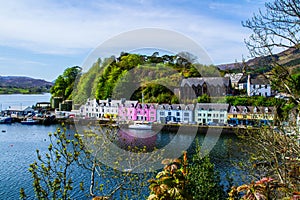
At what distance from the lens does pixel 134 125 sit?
2258 cm

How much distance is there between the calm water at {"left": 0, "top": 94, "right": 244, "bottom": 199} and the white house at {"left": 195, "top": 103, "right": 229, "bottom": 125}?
301cm

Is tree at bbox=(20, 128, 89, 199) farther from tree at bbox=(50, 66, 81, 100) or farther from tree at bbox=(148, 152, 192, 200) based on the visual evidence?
tree at bbox=(50, 66, 81, 100)

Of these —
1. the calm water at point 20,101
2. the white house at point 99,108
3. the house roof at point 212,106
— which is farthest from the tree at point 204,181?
the calm water at point 20,101

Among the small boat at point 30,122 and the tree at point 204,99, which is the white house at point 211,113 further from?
the small boat at point 30,122

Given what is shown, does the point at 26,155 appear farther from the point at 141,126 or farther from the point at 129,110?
the point at 129,110

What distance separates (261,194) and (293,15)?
220 cm

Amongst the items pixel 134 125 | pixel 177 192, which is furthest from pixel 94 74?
pixel 177 192

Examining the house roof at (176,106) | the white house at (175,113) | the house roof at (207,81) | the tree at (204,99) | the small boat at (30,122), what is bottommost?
the small boat at (30,122)

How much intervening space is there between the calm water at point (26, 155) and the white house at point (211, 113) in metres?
3.01

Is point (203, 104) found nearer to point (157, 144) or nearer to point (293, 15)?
point (157, 144)

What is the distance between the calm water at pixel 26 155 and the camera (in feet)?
31.1

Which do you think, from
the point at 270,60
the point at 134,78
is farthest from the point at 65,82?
the point at 270,60

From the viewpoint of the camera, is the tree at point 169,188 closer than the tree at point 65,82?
Yes

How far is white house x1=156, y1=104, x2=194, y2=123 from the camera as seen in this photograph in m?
23.6
